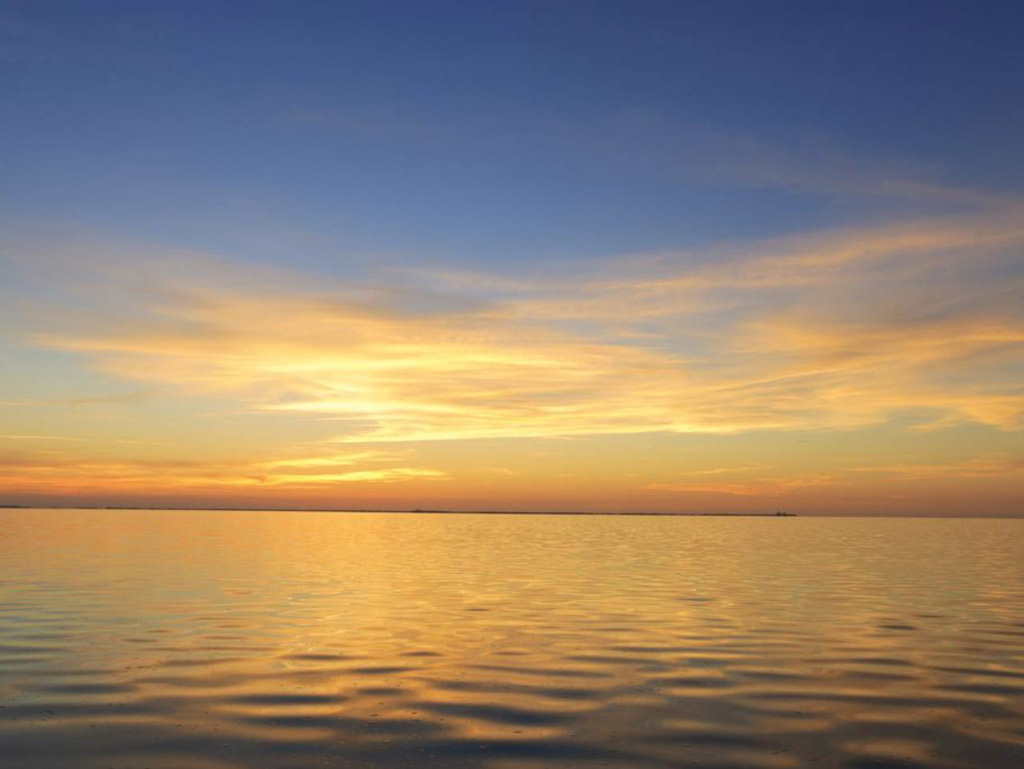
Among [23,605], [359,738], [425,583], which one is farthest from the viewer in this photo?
[425,583]

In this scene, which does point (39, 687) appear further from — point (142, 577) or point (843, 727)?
point (142, 577)

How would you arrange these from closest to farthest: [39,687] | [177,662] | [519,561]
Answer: [39,687]
[177,662]
[519,561]

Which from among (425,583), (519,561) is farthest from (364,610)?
(519,561)

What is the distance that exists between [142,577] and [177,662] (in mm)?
26014

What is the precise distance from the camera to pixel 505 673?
22.1 metres

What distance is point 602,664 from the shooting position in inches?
926

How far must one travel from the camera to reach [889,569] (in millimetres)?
58344

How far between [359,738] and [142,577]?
1377 inches

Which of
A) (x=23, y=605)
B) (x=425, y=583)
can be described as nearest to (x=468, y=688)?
(x=23, y=605)

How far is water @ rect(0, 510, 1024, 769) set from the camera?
15391mm

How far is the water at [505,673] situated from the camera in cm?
1539

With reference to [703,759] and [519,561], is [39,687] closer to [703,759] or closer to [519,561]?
[703,759]

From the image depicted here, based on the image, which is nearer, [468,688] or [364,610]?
[468,688]

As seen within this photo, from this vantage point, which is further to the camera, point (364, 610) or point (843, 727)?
point (364, 610)
